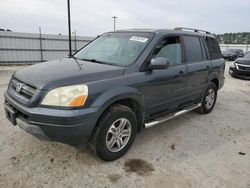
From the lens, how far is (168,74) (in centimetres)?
346

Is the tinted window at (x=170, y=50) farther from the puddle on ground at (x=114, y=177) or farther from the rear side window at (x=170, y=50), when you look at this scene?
the puddle on ground at (x=114, y=177)

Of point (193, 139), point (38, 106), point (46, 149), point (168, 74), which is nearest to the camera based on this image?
point (38, 106)

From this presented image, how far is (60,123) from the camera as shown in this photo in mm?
2307

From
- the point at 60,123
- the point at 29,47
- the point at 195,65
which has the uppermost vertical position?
the point at 195,65

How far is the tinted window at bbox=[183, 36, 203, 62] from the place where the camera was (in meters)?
A: 4.05

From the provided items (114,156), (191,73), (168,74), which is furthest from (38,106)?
(191,73)

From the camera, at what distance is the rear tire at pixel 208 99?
4.79 m

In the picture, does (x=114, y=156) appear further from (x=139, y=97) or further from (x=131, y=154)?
(x=139, y=97)

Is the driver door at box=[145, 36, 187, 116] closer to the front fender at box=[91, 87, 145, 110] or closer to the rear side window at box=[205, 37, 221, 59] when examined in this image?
the front fender at box=[91, 87, 145, 110]

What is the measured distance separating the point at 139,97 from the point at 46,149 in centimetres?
156

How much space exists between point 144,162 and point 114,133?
1.92ft

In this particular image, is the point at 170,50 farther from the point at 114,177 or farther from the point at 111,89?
the point at 114,177

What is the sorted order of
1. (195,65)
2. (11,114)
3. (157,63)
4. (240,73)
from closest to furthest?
(11,114)
(157,63)
(195,65)
(240,73)

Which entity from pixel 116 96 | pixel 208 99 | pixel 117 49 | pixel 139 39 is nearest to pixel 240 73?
pixel 208 99
